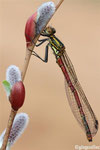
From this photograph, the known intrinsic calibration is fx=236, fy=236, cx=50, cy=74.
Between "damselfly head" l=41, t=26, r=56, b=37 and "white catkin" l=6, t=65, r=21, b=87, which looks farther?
"damselfly head" l=41, t=26, r=56, b=37

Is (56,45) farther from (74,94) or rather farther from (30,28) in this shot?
(30,28)

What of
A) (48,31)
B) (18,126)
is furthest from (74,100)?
(18,126)

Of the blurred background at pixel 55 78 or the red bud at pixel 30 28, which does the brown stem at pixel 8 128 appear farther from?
the blurred background at pixel 55 78

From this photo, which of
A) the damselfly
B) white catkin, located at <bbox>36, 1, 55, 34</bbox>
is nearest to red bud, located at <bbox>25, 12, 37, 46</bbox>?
white catkin, located at <bbox>36, 1, 55, 34</bbox>

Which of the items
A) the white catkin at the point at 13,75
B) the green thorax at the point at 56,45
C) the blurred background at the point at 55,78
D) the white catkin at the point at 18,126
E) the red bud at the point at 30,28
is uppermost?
the red bud at the point at 30,28

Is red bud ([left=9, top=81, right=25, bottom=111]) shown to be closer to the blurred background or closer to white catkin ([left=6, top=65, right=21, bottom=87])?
white catkin ([left=6, top=65, right=21, bottom=87])

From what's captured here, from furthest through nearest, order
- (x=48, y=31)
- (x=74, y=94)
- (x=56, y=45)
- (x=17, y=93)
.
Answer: (x=74, y=94) → (x=56, y=45) → (x=48, y=31) → (x=17, y=93)

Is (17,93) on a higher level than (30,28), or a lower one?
lower

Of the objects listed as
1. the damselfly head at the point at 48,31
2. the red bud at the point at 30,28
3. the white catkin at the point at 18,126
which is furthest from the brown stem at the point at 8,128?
the damselfly head at the point at 48,31

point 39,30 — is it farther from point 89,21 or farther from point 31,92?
point 89,21

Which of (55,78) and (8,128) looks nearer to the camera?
(8,128)

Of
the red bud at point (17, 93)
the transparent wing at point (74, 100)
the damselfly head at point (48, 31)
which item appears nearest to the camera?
the red bud at point (17, 93)

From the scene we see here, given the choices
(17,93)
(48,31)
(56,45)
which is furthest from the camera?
(56,45)
